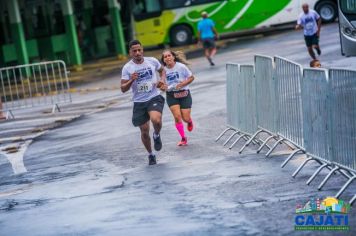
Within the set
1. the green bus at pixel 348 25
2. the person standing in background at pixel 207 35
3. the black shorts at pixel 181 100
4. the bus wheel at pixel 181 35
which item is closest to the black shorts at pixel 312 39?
the green bus at pixel 348 25

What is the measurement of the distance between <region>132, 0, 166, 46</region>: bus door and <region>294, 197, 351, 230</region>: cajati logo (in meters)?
32.1

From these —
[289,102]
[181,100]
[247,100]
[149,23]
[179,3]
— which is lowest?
[149,23]

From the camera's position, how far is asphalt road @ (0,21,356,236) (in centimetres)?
921

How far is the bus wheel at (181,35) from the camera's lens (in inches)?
1613

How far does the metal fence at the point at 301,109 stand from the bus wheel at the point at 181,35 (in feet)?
84.0

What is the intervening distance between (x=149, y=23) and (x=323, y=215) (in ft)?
108

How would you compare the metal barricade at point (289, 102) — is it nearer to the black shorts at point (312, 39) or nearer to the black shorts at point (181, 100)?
the black shorts at point (181, 100)

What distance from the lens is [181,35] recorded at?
4100 cm

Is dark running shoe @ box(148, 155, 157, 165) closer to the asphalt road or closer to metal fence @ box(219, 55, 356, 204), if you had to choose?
the asphalt road

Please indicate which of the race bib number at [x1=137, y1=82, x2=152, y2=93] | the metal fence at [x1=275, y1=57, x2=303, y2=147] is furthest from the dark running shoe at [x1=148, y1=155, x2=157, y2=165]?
the metal fence at [x1=275, y1=57, x2=303, y2=147]

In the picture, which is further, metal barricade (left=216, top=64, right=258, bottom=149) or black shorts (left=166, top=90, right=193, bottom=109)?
black shorts (left=166, top=90, right=193, bottom=109)

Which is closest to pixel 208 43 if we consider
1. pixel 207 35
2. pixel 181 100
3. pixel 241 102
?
pixel 207 35

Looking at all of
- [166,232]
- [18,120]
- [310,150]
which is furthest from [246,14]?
[166,232]

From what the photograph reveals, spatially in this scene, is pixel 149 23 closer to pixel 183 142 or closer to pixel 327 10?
pixel 327 10
